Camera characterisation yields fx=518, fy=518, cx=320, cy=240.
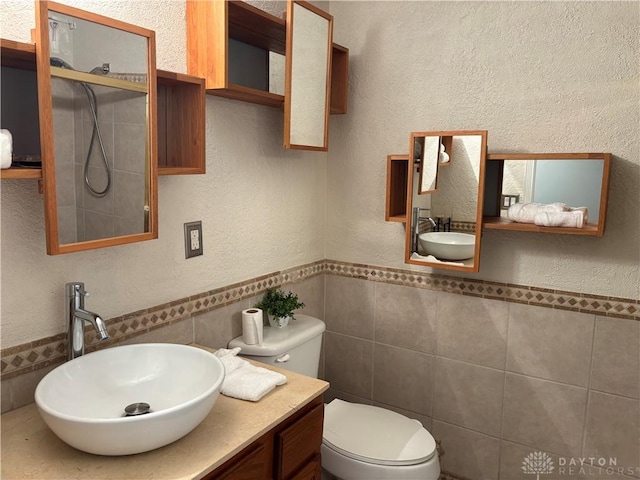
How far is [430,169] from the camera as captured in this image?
2078mm

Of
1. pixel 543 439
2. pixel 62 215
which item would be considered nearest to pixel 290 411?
pixel 62 215

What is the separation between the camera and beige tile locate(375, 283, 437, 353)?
2.29m

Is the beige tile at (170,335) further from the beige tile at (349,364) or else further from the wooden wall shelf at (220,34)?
the beige tile at (349,364)

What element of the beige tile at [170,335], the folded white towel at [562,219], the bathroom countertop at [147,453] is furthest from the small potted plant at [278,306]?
the folded white towel at [562,219]

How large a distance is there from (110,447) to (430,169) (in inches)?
59.4

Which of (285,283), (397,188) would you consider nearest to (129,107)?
(285,283)

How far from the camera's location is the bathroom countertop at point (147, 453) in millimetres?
1103

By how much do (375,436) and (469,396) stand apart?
20.9 inches

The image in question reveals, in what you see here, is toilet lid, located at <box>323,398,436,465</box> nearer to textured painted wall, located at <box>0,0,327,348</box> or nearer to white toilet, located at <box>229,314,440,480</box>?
white toilet, located at <box>229,314,440,480</box>

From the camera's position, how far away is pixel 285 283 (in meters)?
2.30

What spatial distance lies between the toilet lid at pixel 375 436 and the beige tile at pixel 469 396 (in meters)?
0.32

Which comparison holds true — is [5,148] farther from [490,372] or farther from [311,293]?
[490,372]

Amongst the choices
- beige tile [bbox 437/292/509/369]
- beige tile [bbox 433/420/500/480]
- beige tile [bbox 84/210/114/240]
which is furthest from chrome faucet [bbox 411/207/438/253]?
beige tile [bbox 84/210/114/240]

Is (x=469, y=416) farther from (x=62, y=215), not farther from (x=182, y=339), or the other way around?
(x=62, y=215)
